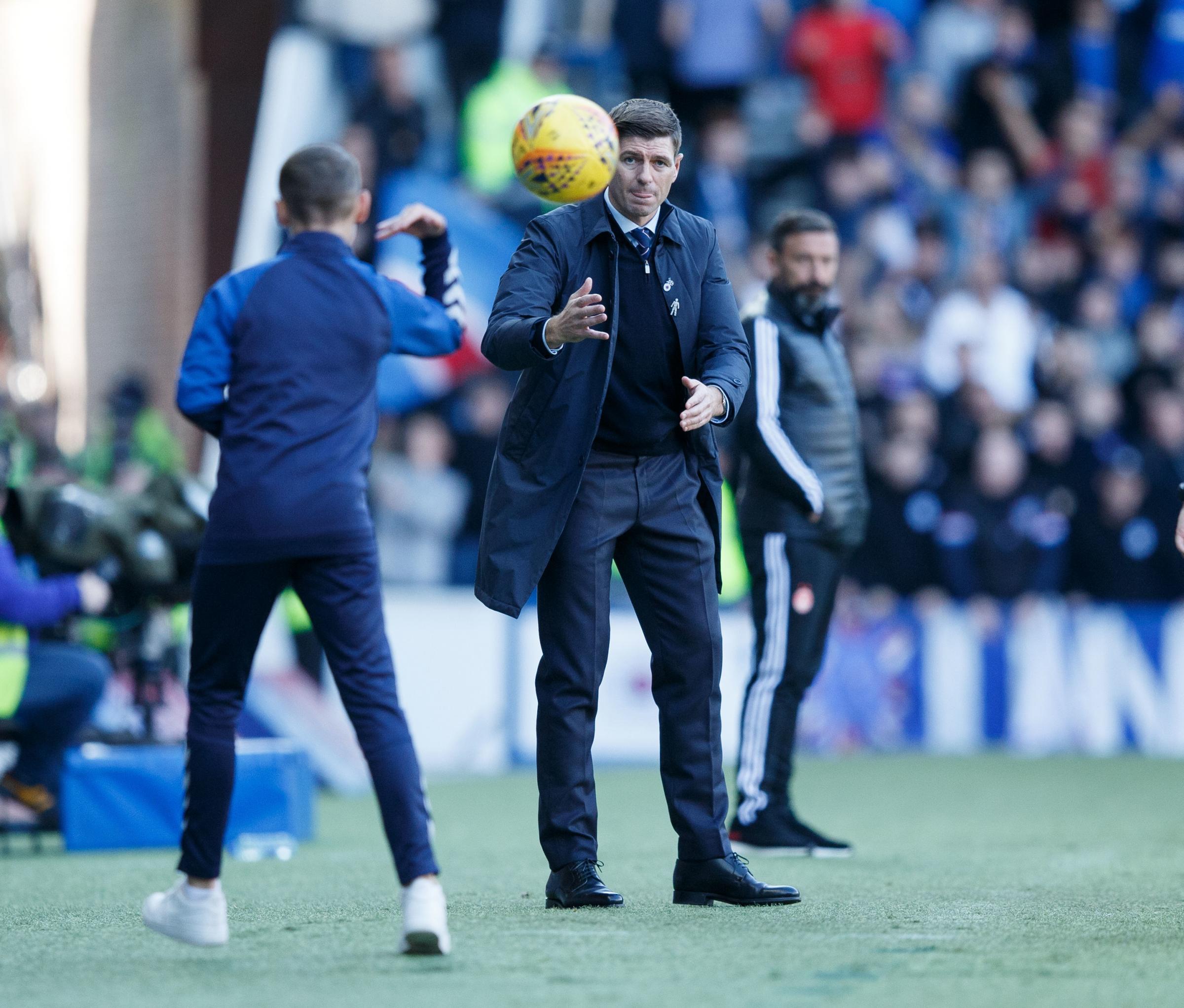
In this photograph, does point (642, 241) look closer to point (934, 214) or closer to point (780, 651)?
point (780, 651)

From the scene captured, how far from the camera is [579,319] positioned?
475cm

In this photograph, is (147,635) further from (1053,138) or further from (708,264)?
(1053,138)

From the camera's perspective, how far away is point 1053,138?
627 inches

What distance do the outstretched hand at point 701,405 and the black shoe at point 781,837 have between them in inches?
89.7

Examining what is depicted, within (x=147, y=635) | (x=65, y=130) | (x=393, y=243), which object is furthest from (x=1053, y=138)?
(x=147, y=635)

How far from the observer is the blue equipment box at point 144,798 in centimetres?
765

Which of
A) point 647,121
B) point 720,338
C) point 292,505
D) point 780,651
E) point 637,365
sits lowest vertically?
point 780,651

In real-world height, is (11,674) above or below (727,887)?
above

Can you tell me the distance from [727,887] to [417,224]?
81.6 inches

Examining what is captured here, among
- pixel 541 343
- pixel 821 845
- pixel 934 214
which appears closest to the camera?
pixel 541 343

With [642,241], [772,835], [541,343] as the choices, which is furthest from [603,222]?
[772,835]

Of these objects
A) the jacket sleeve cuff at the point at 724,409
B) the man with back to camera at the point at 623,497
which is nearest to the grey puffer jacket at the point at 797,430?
the man with back to camera at the point at 623,497

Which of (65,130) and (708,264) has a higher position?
(65,130)

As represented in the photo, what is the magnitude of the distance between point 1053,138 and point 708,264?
1124cm
